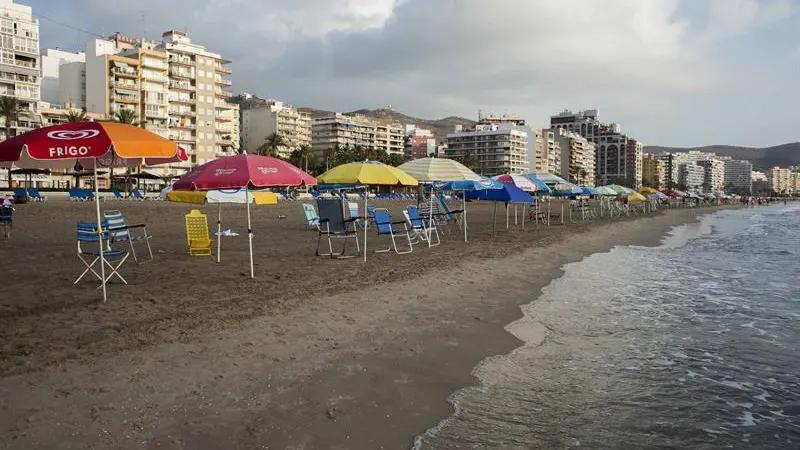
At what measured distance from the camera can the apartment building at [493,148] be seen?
14250 centimetres

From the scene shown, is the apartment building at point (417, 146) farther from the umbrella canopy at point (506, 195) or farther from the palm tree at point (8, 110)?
the umbrella canopy at point (506, 195)

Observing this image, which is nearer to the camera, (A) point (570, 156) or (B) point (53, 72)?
(B) point (53, 72)

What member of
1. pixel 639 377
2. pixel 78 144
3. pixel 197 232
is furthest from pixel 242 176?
pixel 639 377

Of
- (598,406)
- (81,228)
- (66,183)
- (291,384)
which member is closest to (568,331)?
(598,406)

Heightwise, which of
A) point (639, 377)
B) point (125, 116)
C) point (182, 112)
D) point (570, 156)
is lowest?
point (639, 377)

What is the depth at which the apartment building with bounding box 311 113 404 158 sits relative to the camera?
136 meters

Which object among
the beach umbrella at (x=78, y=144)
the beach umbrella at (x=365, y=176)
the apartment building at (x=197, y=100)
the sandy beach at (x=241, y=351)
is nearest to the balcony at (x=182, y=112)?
the apartment building at (x=197, y=100)

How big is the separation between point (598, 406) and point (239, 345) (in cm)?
354

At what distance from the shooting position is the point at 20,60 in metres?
69.1

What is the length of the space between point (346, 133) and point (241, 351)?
134 metres

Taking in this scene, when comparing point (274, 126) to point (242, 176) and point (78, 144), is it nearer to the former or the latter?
point (242, 176)

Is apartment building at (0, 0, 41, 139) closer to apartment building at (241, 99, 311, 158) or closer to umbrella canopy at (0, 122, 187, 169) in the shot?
apartment building at (241, 99, 311, 158)

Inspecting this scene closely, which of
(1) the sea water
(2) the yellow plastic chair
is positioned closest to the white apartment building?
(2) the yellow plastic chair

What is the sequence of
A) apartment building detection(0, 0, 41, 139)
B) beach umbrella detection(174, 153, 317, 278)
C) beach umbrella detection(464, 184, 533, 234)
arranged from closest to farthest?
beach umbrella detection(174, 153, 317, 278) → beach umbrella detection(464, 184, 533, 234) → apartment building detection(0, 0, 41, 139)
